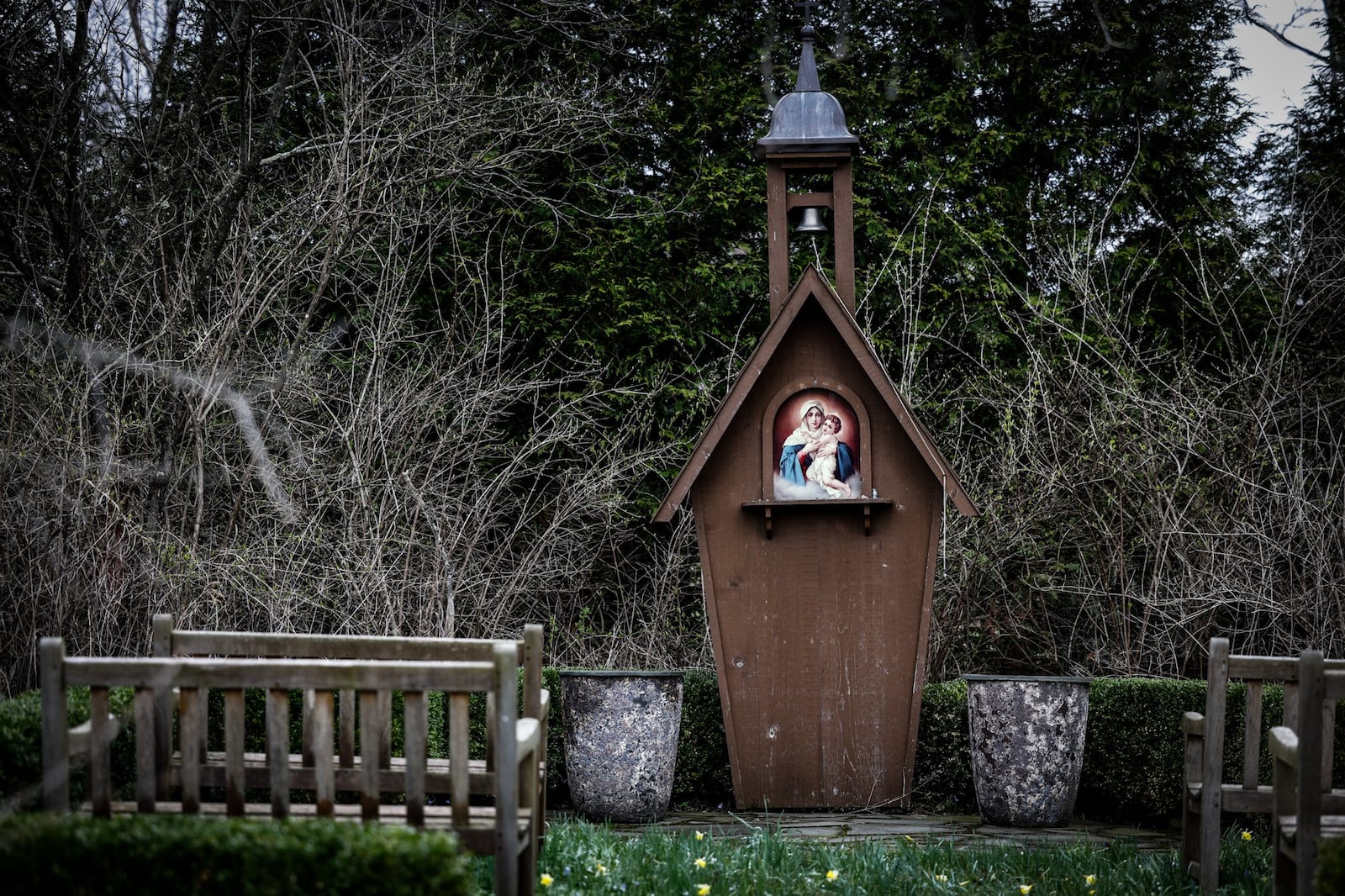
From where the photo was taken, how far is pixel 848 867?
18.0ft

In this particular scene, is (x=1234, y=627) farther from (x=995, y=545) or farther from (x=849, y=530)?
(x=849, y=530)

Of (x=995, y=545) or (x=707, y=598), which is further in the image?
(x=995, y=545)

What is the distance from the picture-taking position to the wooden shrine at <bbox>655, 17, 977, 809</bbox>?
24.5 feet

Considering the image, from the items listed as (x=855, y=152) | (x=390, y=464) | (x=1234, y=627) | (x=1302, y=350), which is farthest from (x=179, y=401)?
(x=1302, y=350)

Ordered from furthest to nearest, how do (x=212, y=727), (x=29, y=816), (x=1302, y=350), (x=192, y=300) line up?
1. (x=1302, y=350)
2. (x=192, y=300)
3. (x=212, y=727)
4. (x=29, y=816)

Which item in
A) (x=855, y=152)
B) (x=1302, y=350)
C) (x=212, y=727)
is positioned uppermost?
(x=855, y=152)

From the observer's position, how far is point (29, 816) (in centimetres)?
335

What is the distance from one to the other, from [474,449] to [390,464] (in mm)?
687

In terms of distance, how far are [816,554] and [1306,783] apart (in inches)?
152

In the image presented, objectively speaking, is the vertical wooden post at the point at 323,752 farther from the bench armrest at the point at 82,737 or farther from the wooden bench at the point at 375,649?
the wooden bench at the point at 375,649

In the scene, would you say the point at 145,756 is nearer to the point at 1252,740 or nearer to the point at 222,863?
the point at 222,863

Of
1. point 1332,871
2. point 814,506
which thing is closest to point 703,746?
point 814,506

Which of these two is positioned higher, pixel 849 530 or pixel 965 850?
pixel 849 530

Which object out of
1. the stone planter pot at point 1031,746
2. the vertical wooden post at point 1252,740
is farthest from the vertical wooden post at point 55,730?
the stone planter pot at point 1031,746
